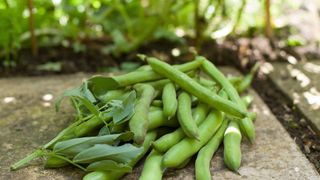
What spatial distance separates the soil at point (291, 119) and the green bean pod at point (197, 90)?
0.31 metres

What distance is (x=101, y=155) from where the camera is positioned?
1.71 meters

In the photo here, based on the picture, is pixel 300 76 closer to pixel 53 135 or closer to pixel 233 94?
pixel 233 94

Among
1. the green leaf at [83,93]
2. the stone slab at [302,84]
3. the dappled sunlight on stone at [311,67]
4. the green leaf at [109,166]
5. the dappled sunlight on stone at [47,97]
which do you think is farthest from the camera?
the dappled sunlight on stone at [311,67]

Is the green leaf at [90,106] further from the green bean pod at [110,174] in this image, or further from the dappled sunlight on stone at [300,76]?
the dappled sunlight on stone at [300,76]

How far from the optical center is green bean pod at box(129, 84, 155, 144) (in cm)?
179

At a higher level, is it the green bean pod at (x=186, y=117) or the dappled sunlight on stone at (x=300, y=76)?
the green bean pod at (x=186, y=117)

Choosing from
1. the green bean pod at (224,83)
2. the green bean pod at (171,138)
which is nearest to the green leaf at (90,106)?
the green bean pod at (171,138)

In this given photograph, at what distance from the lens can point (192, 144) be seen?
1.87 metres

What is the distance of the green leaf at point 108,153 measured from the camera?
1.71 meters

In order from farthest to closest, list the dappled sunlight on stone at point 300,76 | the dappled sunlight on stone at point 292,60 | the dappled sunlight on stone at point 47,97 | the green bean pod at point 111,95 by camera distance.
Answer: the dappled sunlight on stone at point 292,60
the dappled sunlight on stone at point 300,76
the dappled sunlight on stone at point 47,97
the green bean pod at point 111,95

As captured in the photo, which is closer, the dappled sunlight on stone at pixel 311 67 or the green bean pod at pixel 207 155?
the green bean pod at pixel 207 155

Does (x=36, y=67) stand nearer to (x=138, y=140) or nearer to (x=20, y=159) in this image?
(x=20, y=159)

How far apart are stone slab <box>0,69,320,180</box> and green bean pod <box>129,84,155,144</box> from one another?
0.44 feet

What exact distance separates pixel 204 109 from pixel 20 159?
2.19ft
